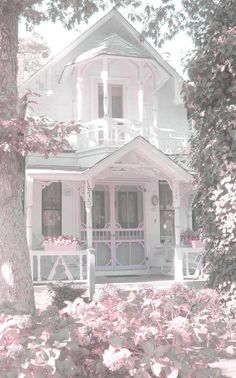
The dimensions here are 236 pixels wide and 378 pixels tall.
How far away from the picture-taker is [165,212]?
1623 cm

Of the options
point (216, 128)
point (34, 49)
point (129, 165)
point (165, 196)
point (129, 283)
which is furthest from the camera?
point (34, 49)

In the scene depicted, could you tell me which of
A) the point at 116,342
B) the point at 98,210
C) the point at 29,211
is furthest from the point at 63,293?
the point at 98,210

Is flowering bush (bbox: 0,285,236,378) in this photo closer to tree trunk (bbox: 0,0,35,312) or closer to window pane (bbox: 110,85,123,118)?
tree trunk (bbox: 0,0,35,312)

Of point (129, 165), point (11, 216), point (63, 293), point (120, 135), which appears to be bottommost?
point (63, 293)

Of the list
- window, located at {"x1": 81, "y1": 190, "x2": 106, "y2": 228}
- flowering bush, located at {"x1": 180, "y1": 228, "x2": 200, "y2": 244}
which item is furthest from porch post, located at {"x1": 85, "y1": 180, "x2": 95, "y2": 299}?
flowering bush, located at {"x1": 180, "y1": 228, "x2": 200, "y2": 244}

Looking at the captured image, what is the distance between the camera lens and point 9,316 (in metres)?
4.16

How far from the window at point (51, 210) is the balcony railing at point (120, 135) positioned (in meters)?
1.52

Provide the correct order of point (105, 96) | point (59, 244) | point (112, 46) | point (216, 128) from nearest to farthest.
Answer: point (216, 128) < point (59, 244) < point (105, 96) < point (112, 46)

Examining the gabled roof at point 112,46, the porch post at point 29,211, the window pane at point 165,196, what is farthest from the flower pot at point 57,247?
the gabled roof at point 112,46

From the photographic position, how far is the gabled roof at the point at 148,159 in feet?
42.6

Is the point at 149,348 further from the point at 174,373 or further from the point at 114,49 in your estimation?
the point at 114,49

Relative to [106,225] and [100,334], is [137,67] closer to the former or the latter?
[106,225]

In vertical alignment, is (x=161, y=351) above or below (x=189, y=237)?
below

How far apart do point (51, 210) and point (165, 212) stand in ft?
12.6
